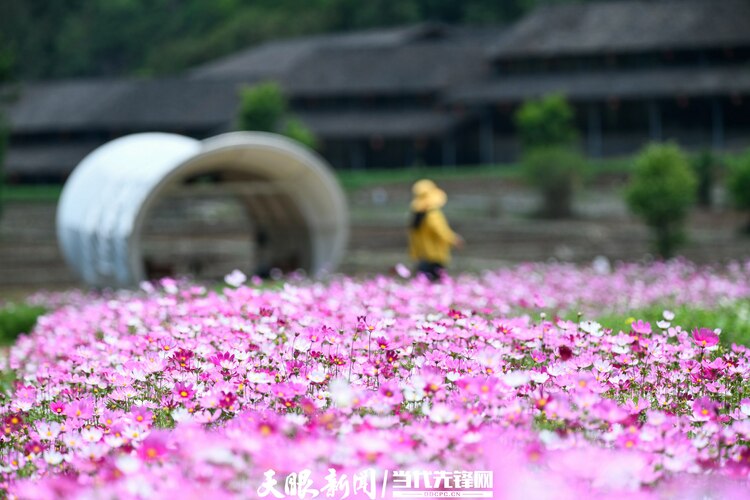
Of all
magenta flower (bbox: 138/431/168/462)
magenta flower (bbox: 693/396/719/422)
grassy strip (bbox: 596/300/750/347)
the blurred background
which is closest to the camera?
magenta flower (bbox: 138/431/168/462)

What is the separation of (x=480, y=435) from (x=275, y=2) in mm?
64326

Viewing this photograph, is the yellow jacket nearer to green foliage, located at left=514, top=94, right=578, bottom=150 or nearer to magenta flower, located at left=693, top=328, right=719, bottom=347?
magenta flower, located at left=693, top=328, right=719, bottom=347

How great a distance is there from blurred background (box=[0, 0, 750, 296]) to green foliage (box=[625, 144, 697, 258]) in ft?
0.79

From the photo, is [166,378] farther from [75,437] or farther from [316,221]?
[316,221]

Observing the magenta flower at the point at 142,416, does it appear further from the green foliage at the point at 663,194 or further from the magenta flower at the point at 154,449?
the green foliage at the point at 663,194

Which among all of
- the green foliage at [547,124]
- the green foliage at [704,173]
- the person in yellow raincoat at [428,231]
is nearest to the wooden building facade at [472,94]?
the green foliage at [547,124]

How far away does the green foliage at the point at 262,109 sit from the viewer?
39.7 m

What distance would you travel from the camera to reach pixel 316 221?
56.6 feet

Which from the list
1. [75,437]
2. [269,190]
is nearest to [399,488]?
[75,437]

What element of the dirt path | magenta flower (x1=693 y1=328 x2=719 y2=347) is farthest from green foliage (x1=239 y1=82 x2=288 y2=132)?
magenta flower (x1=693 y1=328 x2=719 y2=347)

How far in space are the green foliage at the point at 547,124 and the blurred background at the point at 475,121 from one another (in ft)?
0.17

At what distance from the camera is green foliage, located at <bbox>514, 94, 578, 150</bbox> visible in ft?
121

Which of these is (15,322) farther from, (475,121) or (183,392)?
(475,121)

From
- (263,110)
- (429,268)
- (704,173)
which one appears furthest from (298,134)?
(429,268)
